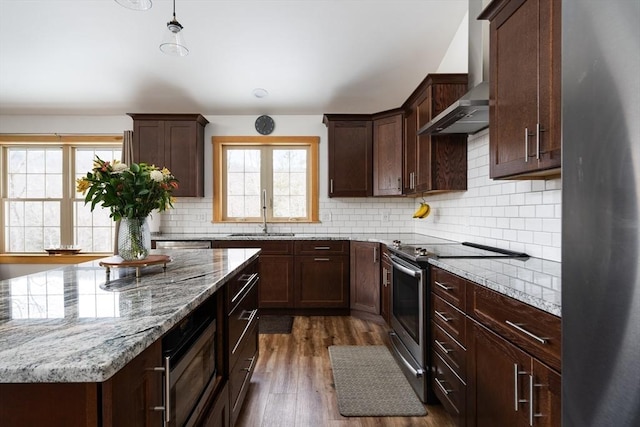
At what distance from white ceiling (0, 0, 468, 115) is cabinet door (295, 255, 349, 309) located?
2058 millimetres

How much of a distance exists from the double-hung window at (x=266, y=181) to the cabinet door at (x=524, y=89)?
9.70 ft

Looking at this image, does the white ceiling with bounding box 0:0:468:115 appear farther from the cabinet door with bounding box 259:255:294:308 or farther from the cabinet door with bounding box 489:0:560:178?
the cabinet door with bounding box 259:255:294:308

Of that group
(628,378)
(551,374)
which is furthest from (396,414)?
(628,378)

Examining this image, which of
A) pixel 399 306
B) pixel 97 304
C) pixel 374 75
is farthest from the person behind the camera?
pixel 374 75

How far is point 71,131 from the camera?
4.52 meters

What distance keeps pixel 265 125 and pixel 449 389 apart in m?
3.74

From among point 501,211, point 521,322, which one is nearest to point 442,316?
point 521,322

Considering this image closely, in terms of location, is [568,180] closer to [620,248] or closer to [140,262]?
[620,248]

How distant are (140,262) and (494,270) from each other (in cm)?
169

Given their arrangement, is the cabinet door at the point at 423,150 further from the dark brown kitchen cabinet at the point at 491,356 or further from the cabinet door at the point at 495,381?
the cabinet door at the point at 495,381

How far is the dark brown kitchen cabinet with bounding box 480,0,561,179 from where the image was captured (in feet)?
4.63

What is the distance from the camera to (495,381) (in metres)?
1.38

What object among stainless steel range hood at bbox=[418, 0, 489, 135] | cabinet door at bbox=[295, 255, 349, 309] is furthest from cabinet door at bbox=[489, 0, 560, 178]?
cabinet door at bbox=[295, 255, 349, 309]

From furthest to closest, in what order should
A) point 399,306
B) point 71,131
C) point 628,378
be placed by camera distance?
point 71,131 → point 399,306 → point 628,378
